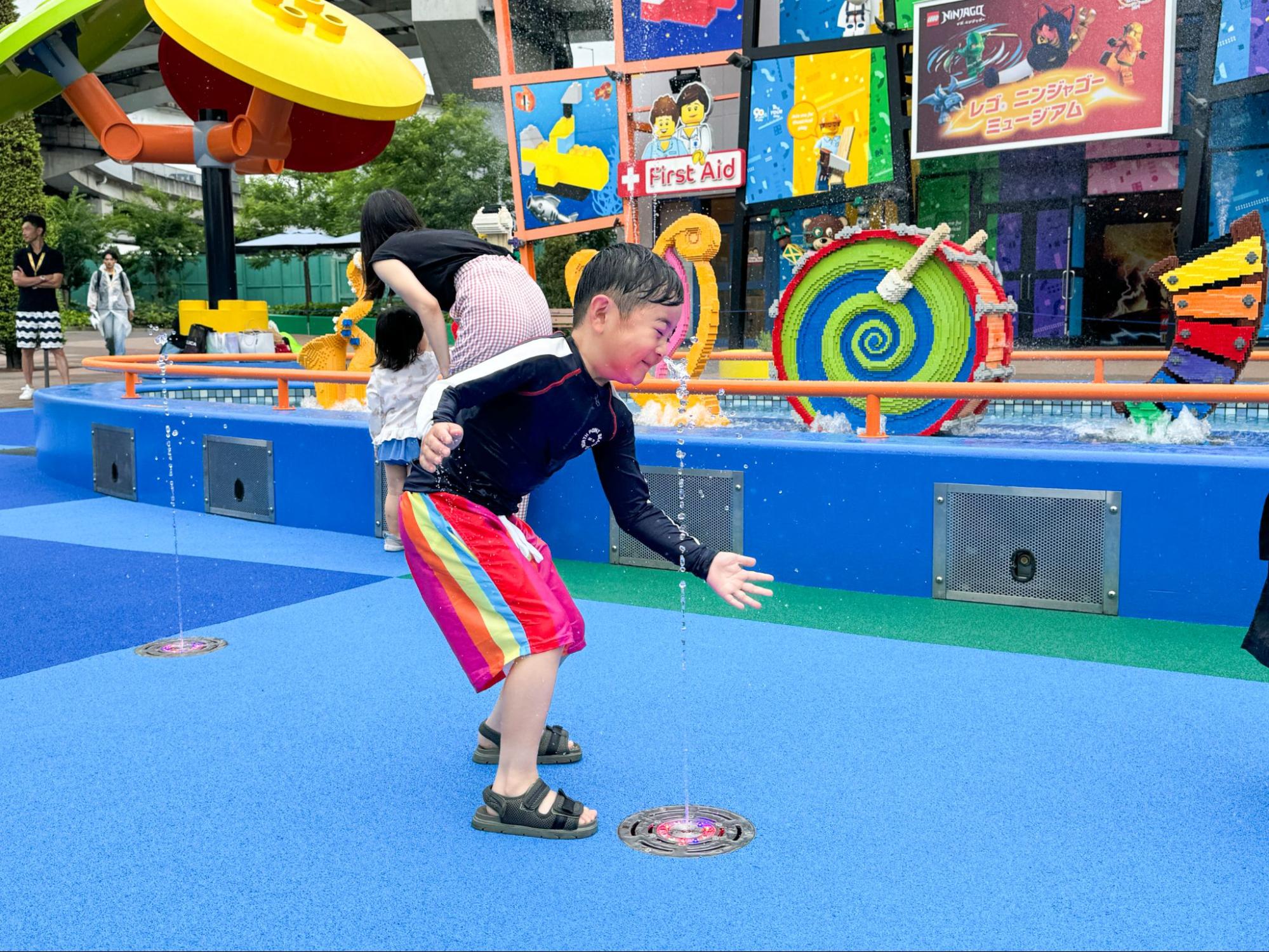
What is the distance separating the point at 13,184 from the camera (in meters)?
18.3

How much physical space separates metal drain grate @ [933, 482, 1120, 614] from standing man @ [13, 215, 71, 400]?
10264 mm

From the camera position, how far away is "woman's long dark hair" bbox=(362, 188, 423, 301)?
183 inches

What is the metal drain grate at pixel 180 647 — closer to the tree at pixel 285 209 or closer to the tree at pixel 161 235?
the tree at pixel 285 209

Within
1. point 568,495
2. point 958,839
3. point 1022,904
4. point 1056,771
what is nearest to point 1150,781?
point 1056,771

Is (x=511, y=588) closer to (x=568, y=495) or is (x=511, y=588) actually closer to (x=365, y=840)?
Answer: (x=365, y=840)

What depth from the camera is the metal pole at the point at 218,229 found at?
12328 millimetres

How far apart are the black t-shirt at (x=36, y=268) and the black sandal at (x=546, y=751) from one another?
35.2 ft

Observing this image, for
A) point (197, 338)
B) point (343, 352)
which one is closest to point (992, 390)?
point (343, 352)

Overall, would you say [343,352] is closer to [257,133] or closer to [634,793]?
[257,133]

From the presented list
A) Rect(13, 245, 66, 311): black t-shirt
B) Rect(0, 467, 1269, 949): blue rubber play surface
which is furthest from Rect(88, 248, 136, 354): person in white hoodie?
Rect(0, 467, 1269, 949): blue rubber play surface

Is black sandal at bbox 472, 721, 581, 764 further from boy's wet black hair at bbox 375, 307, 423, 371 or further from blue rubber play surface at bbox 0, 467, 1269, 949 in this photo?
boy's wet black hair at bbox 375, 307, 423, 371

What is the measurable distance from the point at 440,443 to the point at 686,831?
1.09 m

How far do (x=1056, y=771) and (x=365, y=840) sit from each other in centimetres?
A: 179

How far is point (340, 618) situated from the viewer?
189 inches
